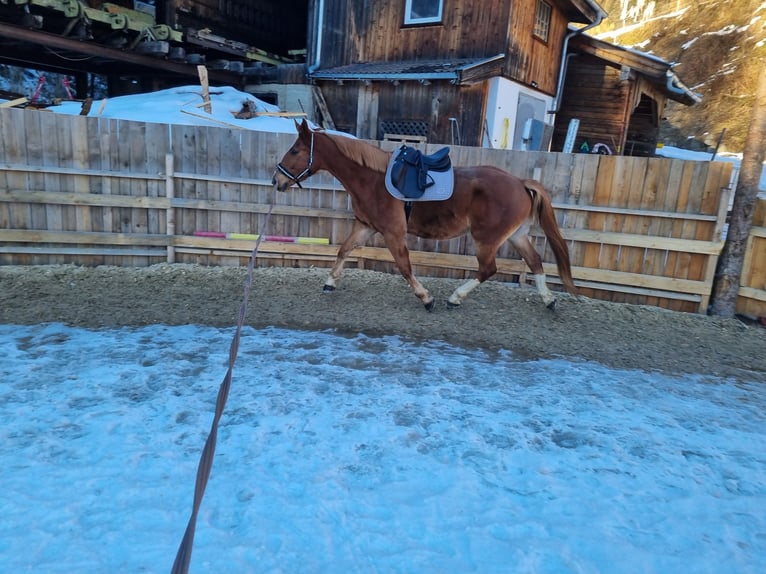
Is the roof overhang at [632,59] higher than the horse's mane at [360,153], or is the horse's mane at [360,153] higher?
the roof overhang at [632,59]

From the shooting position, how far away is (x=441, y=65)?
11453 mm

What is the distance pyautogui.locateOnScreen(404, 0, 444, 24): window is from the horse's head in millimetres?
8051

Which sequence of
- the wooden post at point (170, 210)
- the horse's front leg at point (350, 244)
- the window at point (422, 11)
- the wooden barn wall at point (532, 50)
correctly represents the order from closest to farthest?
the horse's front leg at point (350, 244), the wooden post at point (170, 210), the wooden barn wall at point (532, 50), the window at point (422, 11)

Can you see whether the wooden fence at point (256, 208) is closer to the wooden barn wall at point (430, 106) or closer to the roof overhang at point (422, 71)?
the roof overhang at point (422, 71)

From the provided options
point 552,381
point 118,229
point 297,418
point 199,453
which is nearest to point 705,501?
point 552,381

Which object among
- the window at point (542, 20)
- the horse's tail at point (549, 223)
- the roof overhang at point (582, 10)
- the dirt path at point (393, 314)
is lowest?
the dirt path at point (393, 314)

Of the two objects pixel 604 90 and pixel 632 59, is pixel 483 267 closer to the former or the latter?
pixel 632 59

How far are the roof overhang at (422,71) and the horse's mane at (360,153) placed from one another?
5696 millimetres

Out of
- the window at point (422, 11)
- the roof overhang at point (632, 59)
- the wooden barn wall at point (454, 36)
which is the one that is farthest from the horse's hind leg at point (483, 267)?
the roof overhang at point (632, 59)

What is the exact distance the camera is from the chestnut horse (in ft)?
18.8

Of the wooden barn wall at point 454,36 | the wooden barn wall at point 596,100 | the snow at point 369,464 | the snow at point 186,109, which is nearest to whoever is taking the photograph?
the snow at point 369,464

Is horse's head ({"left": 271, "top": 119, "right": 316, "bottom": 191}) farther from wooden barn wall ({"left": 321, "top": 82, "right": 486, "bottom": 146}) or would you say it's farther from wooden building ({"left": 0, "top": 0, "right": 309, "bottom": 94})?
wooden building ({"left": 0, "top": 0, "right": 309, "bottom": 94})

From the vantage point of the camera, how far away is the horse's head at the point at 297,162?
221 inches

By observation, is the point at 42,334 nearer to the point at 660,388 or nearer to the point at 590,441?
the point at 590,441
